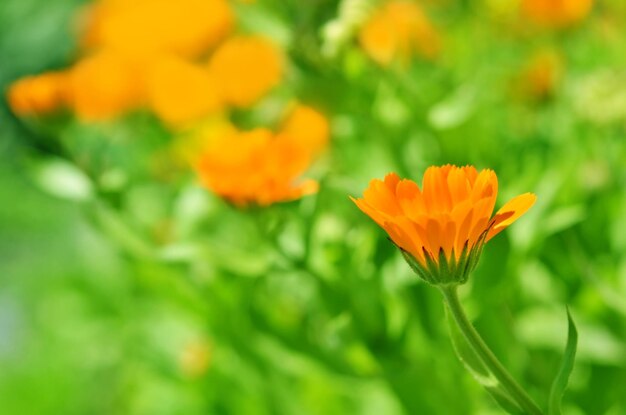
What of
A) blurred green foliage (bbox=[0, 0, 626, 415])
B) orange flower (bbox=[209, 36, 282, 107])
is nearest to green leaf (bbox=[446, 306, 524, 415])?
blurred green foliage (bbox=[0, 0, 626, 415])

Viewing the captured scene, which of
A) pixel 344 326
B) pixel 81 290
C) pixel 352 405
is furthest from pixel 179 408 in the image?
pixel 81 290

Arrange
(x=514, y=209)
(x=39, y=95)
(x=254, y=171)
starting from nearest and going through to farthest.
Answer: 1. (x=514, y=209)
2. (x=254, y=171)
3. (x=39, y=95)

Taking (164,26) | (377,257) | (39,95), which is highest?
(164,26)

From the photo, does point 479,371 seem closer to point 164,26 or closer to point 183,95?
point 183,95

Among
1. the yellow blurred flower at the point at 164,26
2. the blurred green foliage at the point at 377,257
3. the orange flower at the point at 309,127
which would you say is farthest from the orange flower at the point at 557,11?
the yellow blurred flower at the point at 164,26

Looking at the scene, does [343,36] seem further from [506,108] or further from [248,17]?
[506,108]

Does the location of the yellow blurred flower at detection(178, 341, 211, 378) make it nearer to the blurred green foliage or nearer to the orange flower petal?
the blurred green foliage

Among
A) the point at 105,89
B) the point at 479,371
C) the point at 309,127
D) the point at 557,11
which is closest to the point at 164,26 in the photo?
the point at 105,89
